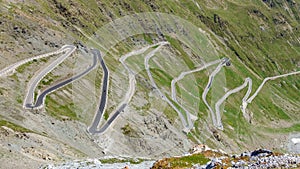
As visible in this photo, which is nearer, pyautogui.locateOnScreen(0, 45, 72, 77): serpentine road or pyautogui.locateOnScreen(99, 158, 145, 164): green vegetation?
pyautogui.locateOnScreen(99, 158, 145, 164): green vegetation

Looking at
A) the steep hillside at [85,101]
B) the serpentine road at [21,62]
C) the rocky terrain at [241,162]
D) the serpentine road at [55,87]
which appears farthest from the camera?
the serpentine road at [21,62]

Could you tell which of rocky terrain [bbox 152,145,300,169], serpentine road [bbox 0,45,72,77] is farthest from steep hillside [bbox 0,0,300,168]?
rocky terrain [bbox 152,145,300,169]

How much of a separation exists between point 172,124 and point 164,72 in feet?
187

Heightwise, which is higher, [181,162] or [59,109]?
[59,109]

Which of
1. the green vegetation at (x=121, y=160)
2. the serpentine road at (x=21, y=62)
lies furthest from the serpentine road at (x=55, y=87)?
the green vegetation at (x=121, y=160)

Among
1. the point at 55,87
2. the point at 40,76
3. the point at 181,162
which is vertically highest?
the point at 40,76

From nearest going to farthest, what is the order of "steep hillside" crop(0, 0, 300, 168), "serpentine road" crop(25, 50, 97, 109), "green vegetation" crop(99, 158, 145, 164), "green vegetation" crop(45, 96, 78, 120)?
"green vegetation" crop(99, 158, 145, 164), "steep hillside" crop(0, 0, 300, 168), "green vegetation" crop(45, 96, 78, 120), "serpentine road" crop(25, 50, 97, 109)

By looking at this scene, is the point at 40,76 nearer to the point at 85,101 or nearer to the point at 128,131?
the point at 85,101

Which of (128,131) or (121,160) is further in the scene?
(128,131)

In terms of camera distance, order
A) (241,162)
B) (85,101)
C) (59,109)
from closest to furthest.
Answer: (241,162), (59,109), (85,101)

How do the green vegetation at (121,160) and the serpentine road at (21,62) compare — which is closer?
the green vegetation at (121,160)

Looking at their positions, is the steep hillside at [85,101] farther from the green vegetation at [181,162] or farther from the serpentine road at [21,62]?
the green vegetation at [181,162]

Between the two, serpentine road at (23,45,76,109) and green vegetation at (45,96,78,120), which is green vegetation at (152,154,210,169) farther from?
serpentine road at (23,45,76,109)

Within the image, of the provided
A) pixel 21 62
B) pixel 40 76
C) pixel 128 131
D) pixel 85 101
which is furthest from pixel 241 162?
pixel 21 62
